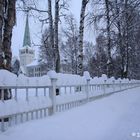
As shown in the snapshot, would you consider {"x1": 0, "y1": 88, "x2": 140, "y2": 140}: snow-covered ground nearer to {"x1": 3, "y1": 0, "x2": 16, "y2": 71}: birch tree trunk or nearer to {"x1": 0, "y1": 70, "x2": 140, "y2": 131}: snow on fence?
{"x1": 0, "y1": 70, "x2": 140, "y2": 131}: snow on fence

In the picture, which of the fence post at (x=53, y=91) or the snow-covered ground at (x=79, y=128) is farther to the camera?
the fence post at (x=53, y=91)

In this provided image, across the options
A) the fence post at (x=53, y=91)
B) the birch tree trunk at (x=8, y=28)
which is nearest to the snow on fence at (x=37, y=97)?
the fence post at (x=53, y=91)

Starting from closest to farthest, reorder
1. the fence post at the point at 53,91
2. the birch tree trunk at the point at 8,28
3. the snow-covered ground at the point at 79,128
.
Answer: the snow-covered ground at the point at 79,128, the fence post at the point at 53,91, the birch tree trunk at the point at 8,28

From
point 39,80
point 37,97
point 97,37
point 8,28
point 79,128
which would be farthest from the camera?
point 97,37

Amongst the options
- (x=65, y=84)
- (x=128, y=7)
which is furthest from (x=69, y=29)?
(x=65, y=84)

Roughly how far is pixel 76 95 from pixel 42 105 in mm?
3376

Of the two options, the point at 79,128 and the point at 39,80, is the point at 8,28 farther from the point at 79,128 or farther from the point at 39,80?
the point at 79,128

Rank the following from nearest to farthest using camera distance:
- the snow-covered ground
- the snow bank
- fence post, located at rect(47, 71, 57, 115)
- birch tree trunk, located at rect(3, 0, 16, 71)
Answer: the snow bank → the snow-covered ground → fence post, located at rect(47, 71, 57, 115) → birch tree trunk, located at rect(3, 0, 16, 71)

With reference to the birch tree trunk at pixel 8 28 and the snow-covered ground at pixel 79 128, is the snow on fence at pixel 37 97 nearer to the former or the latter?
the snow-covered ground at pixel 79 128

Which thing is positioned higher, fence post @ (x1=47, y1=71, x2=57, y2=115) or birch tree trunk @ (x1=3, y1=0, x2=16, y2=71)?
birch tree trunk @ (x1=3, y1=0, x2=16, y2=71)

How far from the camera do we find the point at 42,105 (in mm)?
7809

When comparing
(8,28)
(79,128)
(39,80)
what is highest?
(8,28)

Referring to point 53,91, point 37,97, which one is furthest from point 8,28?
point 37,97

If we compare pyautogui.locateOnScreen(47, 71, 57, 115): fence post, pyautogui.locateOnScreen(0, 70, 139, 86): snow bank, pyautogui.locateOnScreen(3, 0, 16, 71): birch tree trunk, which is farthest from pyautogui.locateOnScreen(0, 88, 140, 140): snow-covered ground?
pyautogui.locateOnScreen(3, 0, 16, 71): birch tree trunk
